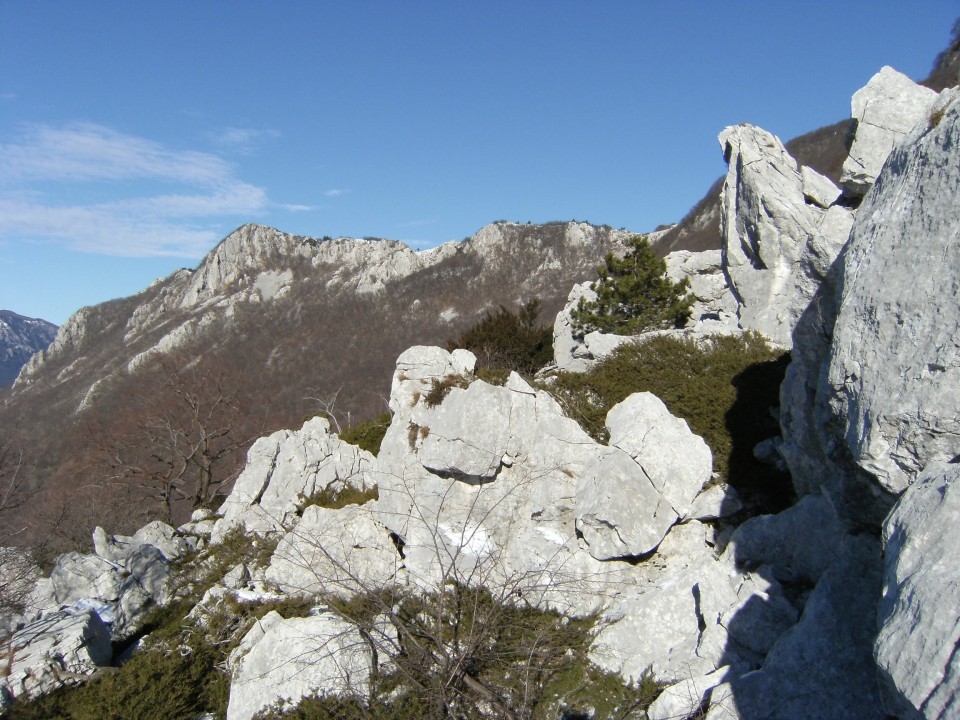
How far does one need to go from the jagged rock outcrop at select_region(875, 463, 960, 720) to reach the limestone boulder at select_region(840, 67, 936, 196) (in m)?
9.79

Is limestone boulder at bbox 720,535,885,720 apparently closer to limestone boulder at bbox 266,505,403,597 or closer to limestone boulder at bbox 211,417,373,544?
limestone boulder at bbox 266,505,403,597

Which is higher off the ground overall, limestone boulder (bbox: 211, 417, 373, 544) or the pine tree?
the pine tree

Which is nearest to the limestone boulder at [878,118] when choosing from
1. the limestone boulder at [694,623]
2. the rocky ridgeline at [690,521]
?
the rocky ridgeline at [690,521]

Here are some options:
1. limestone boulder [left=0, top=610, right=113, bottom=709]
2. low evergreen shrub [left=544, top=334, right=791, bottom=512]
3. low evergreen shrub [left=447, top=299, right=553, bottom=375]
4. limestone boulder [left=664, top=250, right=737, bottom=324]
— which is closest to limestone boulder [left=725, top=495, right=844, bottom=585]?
low evergreen shrub [left=544, top=334, right=791, bottom=512]

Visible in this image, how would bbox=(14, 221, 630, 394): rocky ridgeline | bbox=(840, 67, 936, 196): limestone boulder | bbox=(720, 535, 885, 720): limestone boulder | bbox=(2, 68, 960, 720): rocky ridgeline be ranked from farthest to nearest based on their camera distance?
bbox=(14, 221, 630, 394): rocky ridgeline < bbox=(840, 67, 936, 196): limestone boulder < bbox=(720, 535, 885, 720): limestone boulder < bbox=(2, 68, 960, 720): rocky ridgeline

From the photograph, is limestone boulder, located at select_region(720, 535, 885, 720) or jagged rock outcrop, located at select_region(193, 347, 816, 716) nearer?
→ limestone boulder, located at select_region(720, 535, 885, 720)

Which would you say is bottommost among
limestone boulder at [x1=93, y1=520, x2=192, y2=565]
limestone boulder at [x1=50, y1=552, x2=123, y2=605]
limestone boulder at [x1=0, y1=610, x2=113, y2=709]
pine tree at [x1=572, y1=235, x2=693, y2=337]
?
limestone boulder at [x1=0, y1=610, x2=113, y2=709]

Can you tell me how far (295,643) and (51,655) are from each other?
399 centimetres

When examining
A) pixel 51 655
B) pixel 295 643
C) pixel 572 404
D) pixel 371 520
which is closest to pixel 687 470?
pixel 572 404

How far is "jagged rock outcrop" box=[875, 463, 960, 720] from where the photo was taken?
10.9ft

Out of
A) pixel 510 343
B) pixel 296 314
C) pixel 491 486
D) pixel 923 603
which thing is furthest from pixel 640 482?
pixel 296 314

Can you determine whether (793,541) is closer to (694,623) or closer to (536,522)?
(694,623)

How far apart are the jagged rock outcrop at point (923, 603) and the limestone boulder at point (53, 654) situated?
35.7ft

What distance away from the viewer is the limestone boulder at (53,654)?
868cm
